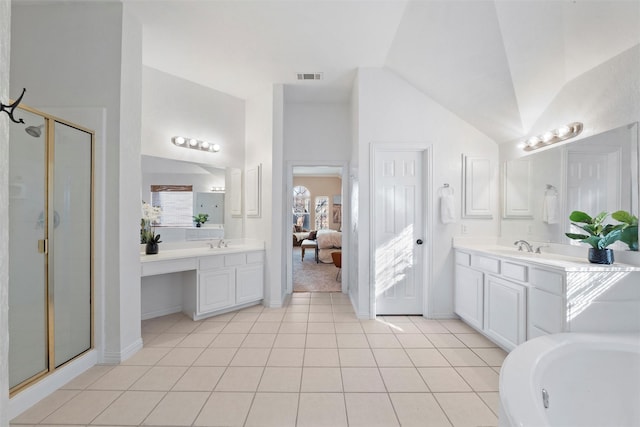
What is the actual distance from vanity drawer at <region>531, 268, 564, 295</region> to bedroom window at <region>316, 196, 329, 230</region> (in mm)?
7900

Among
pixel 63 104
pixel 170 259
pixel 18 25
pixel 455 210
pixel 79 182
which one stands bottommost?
pixel 170 259

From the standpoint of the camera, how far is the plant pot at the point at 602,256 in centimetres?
194

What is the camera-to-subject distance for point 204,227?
3666 mm

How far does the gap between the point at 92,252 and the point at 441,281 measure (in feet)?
12.1

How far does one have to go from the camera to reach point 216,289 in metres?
3.27

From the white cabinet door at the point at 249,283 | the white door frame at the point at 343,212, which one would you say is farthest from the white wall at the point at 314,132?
the white cabinet door at the point at 249,283

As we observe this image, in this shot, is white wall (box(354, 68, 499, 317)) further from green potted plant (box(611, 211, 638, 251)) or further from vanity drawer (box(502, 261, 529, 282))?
green potted plant (box(611, 211, 638, 251))

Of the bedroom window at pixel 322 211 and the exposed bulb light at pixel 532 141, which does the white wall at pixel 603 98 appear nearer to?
the exposed bulb light at pixel 532 141

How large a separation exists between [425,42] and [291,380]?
337cm

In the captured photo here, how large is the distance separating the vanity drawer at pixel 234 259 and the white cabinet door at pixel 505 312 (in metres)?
2.84

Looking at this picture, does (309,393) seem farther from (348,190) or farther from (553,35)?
(553,35)

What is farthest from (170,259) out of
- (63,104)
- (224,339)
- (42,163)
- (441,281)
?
(441,281)

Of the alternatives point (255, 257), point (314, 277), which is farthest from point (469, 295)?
point (314, 277)

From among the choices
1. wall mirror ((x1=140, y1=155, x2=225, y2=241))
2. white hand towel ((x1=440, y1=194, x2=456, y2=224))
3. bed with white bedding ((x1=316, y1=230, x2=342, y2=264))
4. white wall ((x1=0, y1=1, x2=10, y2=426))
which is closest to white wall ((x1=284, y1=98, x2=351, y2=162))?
wall mirror ((x1=140, y1=155, x2=225, y2=241))
